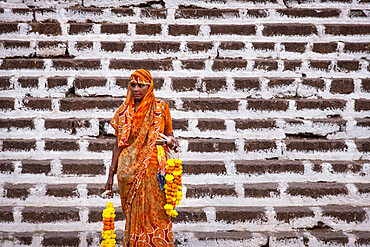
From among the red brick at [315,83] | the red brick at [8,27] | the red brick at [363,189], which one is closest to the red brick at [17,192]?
the red brick at [8,27]

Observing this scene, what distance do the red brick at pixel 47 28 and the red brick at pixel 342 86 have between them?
366 cm

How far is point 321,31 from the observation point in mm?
5777

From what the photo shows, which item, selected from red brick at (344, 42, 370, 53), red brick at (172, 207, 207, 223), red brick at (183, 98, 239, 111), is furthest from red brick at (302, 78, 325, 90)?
red brick at (172, 207, 207, 223)

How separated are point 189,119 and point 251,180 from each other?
40.9 inches

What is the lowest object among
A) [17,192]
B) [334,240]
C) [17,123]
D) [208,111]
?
[334,240]

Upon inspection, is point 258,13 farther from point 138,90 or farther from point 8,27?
point 8,27

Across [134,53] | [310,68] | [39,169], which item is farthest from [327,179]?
[39,169]

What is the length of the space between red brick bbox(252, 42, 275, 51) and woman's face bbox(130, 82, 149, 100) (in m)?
2.43

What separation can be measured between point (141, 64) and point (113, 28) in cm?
67

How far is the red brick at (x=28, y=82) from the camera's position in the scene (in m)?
5.42

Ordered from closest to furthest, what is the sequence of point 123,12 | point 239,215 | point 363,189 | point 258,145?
point 239,215, point 363,189, point 258,145, point 123,12

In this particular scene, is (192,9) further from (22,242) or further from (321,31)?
(22,242)

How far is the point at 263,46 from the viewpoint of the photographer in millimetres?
5691

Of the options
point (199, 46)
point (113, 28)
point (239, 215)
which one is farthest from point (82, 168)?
point (199, 46)
